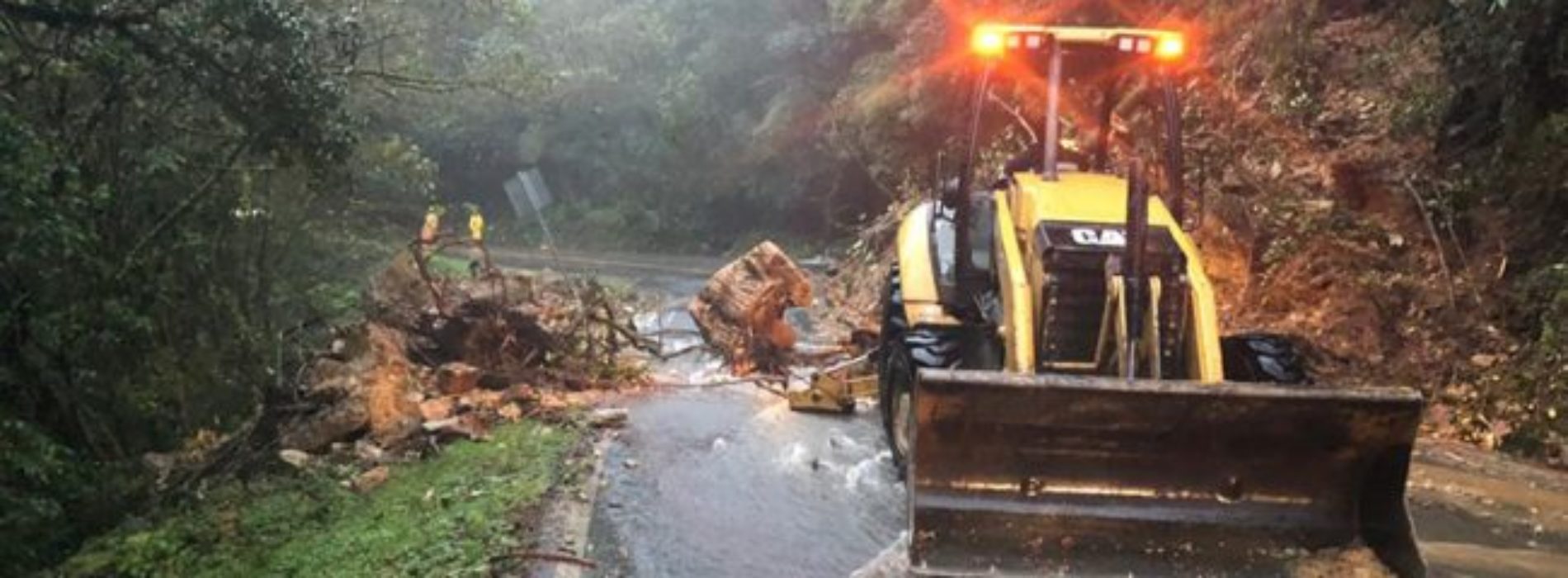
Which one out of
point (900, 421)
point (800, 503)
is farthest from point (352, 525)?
point (900, 421)

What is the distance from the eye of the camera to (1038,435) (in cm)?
622

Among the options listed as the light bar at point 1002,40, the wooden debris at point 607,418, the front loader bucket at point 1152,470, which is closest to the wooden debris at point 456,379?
the wooden debris at point 607,418

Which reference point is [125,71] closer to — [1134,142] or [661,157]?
[1134,142]

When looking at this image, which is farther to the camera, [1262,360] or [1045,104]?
[1045,104]

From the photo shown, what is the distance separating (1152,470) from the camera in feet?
20.3

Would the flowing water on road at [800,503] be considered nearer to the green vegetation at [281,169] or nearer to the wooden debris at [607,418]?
the wooden debris at [607,418]

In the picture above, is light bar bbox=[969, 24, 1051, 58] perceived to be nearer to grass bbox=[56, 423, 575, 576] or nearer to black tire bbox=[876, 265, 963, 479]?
black tire bbox=[876, 265, 963, 479]

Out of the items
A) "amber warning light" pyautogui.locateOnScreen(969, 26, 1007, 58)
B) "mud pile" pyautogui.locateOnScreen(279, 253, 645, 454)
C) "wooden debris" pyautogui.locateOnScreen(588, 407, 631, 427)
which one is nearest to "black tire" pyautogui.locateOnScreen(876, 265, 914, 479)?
"amber warning light" pyautogui.locateOnScreen(969, 26, 1007, 58)

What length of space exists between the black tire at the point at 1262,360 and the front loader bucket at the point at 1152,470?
1569 mm

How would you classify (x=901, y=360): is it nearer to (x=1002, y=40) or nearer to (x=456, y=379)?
(x=1002, y=40)

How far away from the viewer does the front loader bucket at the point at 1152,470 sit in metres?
6.01

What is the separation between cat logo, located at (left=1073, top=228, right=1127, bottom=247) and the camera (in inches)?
290

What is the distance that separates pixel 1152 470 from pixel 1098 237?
5.75ft

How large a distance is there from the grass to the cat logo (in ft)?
12.8
